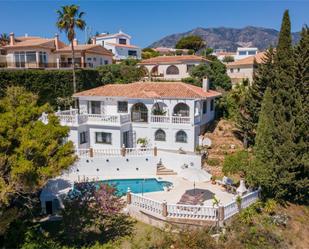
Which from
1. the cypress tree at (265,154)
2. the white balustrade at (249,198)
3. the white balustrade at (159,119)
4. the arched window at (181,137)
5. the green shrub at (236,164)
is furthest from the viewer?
the white balustrade at (159,119)

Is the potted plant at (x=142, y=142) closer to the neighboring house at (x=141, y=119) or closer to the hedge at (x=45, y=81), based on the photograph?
the neighboring house at (x=141, y=119)

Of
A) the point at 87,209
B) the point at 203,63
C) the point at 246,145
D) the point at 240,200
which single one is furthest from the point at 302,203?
the point at 203,63

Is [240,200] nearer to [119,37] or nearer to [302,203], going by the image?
[302,203]

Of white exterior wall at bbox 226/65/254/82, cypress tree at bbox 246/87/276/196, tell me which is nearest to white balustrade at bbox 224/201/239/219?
cypress tree at bbox 246/87/276/196

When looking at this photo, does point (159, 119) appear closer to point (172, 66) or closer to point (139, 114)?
point (139, 114)

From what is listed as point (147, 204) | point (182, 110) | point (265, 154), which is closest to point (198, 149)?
point (182, 110)

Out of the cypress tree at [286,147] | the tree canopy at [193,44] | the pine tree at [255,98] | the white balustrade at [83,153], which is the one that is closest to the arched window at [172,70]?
the pine tree at [255,98]

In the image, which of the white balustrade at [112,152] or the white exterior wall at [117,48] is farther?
the white exterior wall at [117,48]

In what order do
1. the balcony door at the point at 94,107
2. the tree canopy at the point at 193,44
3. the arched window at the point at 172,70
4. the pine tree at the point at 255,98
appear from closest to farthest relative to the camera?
the pine tree at the point at 255,98 → the balcony door at the point at 94,107 → the arched window at the point at 172,70 → the tree canopy at the point at 193,44
